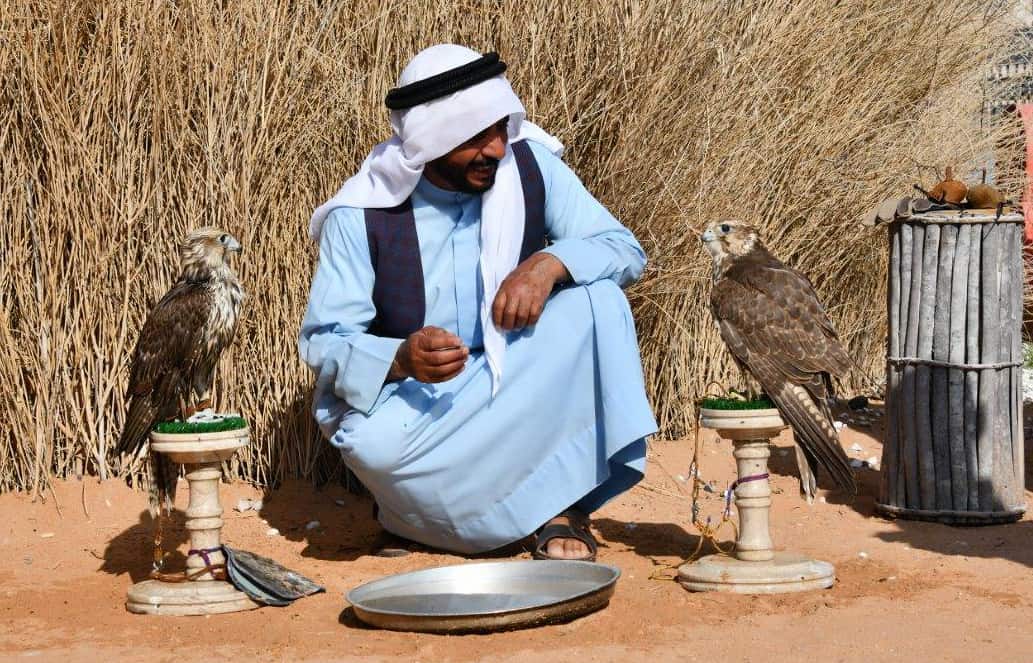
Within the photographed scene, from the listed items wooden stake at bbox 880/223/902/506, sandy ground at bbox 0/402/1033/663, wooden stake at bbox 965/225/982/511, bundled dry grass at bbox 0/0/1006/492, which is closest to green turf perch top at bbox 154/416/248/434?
sandy ground at bbox 0/402/1033/663

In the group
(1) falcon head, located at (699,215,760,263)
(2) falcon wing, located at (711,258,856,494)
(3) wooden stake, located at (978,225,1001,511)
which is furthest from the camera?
(3) wooden stake, located at (978,225,1001,511)

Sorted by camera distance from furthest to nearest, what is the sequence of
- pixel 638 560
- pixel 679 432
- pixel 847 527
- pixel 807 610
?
pixel 679 432
pixel 847 527
pixel 638 560
pixel 807 610

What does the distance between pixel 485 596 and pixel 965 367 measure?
1.98 m

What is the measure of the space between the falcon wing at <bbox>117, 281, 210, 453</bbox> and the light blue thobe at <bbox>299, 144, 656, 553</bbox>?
335 mm

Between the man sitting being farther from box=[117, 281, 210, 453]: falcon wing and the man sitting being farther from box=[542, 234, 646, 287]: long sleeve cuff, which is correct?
box=[117, 281, 210, 453]: falcon wing

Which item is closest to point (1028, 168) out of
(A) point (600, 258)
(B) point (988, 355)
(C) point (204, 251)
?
(B) point (988, 355)

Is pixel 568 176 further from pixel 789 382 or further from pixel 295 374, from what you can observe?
pixel 295 374

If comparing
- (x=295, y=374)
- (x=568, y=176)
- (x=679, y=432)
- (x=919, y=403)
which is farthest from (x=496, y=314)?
(x=679, y=432)

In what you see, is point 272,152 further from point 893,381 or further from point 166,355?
point 893,381

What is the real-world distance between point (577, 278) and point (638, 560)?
0.89 meters

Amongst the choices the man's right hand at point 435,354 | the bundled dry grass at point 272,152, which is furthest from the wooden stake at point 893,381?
the man's right hand at point 435,354

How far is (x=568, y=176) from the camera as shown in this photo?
432 centimetres

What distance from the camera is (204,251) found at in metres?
4.21

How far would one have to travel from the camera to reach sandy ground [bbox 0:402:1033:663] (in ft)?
10.6
